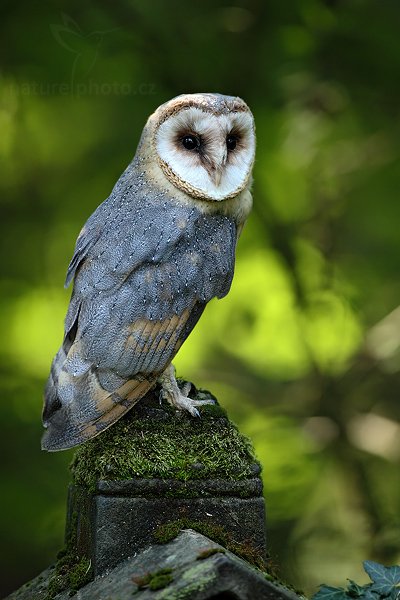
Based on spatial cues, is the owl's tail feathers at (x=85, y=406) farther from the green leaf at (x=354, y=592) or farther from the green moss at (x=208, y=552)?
the green leaf at (x=354, y=592)

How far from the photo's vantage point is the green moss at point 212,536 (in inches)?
112

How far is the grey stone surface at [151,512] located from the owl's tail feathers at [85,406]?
7.9 inches

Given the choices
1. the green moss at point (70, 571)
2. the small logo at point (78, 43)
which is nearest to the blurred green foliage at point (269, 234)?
the small logo at point (78, 43)

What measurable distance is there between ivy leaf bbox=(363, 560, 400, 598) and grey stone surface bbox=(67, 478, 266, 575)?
1.47ft

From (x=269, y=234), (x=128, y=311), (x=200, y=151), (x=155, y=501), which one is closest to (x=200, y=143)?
(x=200, y=151)

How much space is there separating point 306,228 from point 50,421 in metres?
3.25

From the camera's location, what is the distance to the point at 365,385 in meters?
5.84

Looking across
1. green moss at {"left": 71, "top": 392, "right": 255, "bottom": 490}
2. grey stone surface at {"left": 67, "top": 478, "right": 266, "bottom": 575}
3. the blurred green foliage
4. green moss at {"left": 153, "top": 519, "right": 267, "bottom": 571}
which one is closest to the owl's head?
green moss at {"left": 71, "top": 392, "right": 255, "bottom": 490}

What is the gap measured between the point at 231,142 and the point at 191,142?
0.18 metres

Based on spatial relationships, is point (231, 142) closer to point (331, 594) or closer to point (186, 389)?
point (186, 389)

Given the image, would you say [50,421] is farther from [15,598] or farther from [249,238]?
[249,238]

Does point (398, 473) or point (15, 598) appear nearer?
point (15, 598)

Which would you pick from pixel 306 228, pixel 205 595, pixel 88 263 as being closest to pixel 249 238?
pixel 306 228

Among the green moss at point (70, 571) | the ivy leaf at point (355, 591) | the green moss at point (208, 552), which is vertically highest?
the green moss at point (208, 552)
